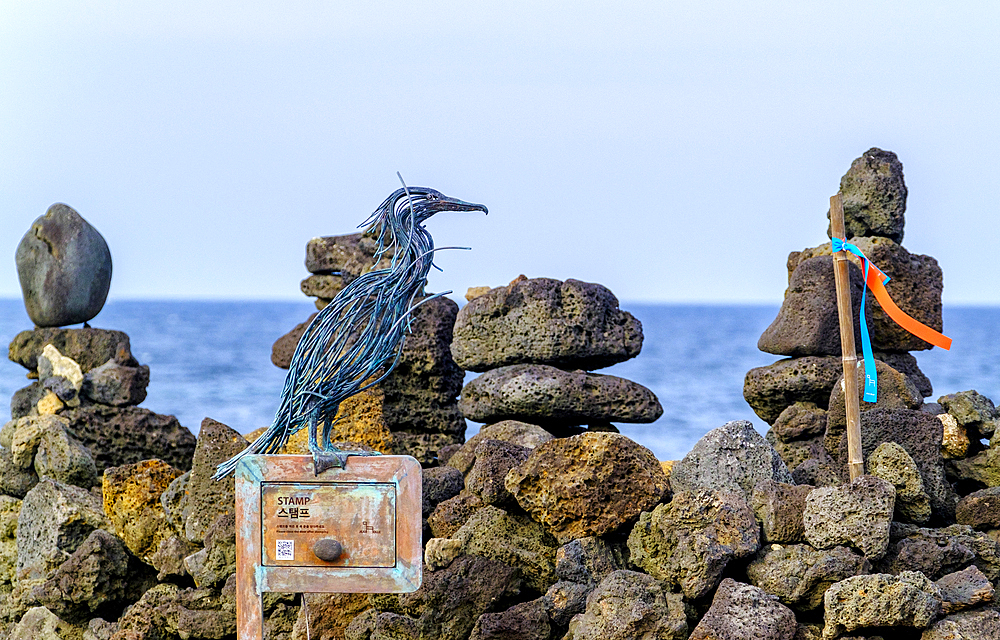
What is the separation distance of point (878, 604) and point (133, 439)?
5.17 m

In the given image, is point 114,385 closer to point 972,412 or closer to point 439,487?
point 439,487

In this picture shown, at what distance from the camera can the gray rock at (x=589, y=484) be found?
6.15 meters

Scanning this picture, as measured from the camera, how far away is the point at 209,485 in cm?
708

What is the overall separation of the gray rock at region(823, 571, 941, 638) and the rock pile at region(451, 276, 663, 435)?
2266 millimetres

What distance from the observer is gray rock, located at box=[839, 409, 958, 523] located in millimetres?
6570

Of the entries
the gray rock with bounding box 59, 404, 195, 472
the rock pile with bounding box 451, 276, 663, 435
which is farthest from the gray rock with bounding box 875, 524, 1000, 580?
the gray rock with bounding box 59, 404, 195, 472

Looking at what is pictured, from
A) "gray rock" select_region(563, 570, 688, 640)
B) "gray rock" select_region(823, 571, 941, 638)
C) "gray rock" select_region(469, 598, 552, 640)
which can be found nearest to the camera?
"gray rock" select_region(823, 571, 941, 638)

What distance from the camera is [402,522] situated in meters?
5.14

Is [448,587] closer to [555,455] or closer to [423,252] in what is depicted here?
[555,455]

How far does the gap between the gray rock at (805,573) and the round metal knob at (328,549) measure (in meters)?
1.98

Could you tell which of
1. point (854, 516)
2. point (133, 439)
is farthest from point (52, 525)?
point (854, 516)

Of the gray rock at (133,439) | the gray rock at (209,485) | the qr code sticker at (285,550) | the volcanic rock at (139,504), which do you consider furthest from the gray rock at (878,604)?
the gray rock at (133,439)

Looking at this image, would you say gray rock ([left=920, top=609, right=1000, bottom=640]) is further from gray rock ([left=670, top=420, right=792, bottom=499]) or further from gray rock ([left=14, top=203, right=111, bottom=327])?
gray rock ([left=14, top=203, right=111, bottom=327])

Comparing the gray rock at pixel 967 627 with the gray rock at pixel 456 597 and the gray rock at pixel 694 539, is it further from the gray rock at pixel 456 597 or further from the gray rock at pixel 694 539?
the gray rock at pixel 456 597
